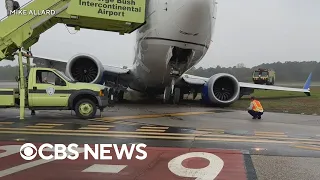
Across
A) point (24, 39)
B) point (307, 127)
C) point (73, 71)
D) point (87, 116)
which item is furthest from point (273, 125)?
point (73, 71)

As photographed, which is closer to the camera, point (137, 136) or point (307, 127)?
point (137, 136)

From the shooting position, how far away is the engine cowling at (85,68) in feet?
58.1

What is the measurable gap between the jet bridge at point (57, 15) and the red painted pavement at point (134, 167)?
6.88 meters

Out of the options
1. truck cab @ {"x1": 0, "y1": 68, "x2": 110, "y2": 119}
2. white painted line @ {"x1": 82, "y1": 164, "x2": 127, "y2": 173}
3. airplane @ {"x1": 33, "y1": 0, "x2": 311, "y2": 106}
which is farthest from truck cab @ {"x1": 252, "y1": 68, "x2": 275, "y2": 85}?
white painted line @ {"x1": 82, "y1": 164, "x2": 127, "y2": 173}

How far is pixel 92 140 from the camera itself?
8.06m

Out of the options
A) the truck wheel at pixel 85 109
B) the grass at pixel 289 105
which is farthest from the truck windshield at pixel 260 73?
the truck wheel at pixel 85 109

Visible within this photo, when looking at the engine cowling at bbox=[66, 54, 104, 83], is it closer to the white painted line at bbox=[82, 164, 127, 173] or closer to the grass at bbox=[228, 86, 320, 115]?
the grass at bbox=[228, 86, 320, 115]

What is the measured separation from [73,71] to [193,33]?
7542 mm

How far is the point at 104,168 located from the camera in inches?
218

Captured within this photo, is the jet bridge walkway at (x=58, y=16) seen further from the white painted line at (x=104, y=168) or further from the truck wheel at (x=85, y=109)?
the white painted line at (x=104, y=168)

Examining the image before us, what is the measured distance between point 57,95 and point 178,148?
642cm

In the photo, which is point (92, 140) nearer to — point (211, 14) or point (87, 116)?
point (87, 116)

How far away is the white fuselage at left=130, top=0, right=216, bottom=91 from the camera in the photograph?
40.5ft

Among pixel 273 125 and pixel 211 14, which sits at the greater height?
pixel 211 14
